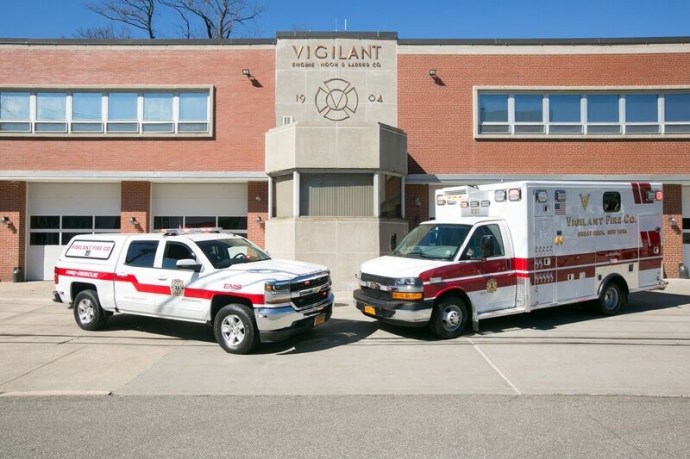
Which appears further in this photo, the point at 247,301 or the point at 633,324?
the point at 633,324

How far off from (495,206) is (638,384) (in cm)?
434

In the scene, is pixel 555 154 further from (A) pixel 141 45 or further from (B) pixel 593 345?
(A) pixel 141 45

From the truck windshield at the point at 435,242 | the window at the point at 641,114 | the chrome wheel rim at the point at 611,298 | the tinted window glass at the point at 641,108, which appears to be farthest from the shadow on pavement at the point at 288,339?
the tinted window glass at the point at 641,108

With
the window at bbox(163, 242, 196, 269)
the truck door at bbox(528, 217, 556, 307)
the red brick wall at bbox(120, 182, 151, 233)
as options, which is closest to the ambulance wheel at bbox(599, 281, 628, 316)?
the truck door at bbox(528, 217, 556, 307)

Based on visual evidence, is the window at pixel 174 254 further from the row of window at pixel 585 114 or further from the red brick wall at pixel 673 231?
the red brick wall at pixel 673 231

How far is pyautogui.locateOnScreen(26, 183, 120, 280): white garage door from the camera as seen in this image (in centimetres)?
1680

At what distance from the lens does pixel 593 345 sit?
7695mm

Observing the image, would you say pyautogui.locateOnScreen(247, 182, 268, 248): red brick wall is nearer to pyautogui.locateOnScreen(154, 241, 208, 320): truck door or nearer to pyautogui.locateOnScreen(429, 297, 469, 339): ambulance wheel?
pyautogui.locateOnScreen(154, 241, 208, 320): truck door

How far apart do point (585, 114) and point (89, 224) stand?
1813 centimetres

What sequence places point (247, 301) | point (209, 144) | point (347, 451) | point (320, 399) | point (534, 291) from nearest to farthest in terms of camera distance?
point (347, 451) < point (320, 399) < point (247, 301) < point (534, 291) < point (209, 144)

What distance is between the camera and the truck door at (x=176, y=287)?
7.68 m

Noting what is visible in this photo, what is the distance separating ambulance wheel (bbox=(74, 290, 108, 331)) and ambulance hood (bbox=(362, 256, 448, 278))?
5.09m

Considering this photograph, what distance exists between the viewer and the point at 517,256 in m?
8.82

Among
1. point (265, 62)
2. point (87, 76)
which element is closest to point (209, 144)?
point (265, 62)
